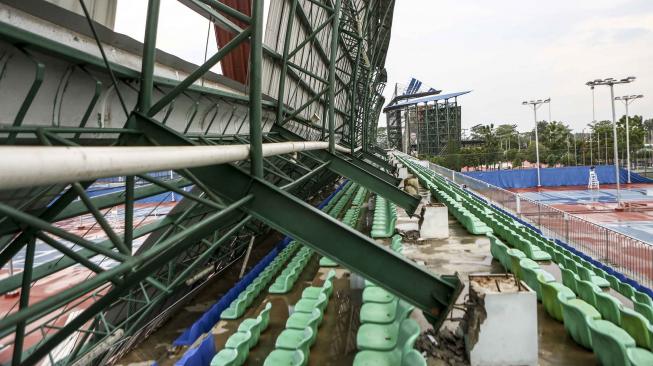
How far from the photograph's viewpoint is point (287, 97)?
14281 millimetres

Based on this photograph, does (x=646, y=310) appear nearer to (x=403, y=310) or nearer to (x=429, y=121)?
(x=403, y=310)

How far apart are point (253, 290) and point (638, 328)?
6884 mm

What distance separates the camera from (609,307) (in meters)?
4.19

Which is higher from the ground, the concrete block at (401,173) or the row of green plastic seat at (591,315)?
the concrete block at (401,173)

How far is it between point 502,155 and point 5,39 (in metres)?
56.8

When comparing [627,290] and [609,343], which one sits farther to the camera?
[627,290]

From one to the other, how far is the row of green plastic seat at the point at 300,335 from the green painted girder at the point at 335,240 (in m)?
1.19

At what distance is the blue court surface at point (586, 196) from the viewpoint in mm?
32469

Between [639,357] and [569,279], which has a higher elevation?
[639,357]

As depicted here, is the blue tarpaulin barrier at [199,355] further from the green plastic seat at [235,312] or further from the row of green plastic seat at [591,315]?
the row of green plastic seat at [591,315]

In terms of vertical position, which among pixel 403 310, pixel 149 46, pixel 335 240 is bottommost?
pixel 403 310

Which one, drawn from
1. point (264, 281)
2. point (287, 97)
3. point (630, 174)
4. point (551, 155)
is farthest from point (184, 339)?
point (551, 155)

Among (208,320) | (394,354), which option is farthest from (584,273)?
(208,320)

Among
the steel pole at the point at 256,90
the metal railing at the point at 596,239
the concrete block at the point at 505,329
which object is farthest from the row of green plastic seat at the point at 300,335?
the metal railing at the point at 596,239
